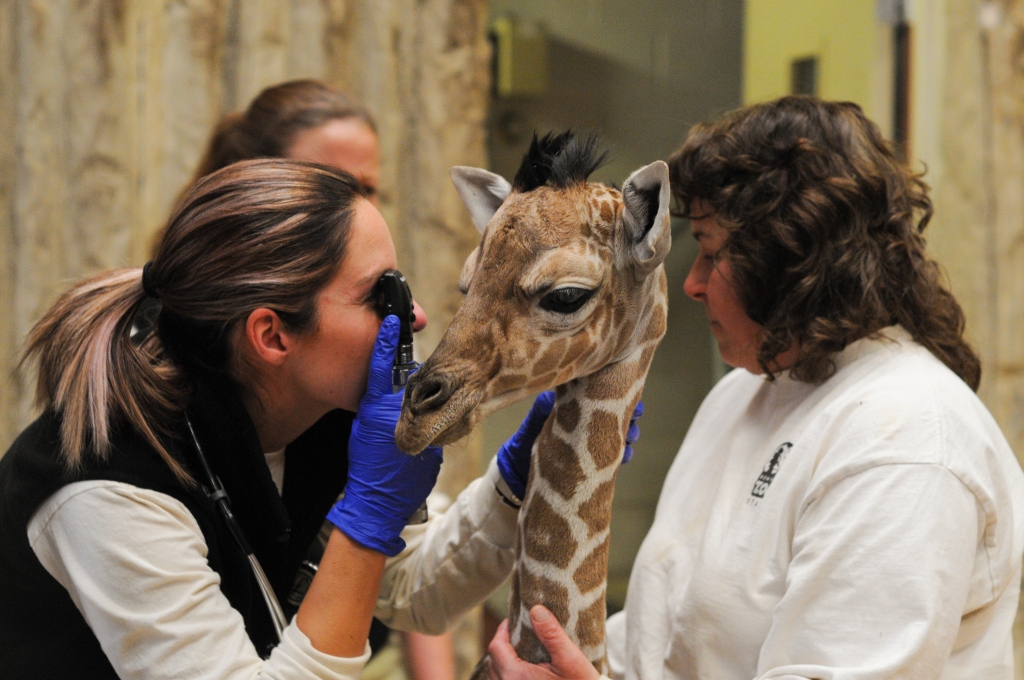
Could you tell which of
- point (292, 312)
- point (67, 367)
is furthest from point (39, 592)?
point (292, 312)

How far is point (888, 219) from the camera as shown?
1364mm

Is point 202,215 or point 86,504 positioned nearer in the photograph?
point 86,504

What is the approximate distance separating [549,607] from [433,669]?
900mm

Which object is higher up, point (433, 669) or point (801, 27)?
point (801, 27)

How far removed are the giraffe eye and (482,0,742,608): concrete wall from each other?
41.6 inches

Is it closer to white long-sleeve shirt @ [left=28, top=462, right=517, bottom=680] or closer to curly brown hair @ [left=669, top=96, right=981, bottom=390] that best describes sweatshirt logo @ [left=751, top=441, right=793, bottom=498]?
curly brown hair @ [left=669, top=96, right=981, bottom=390]

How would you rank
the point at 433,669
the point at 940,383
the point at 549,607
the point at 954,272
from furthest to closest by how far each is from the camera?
1. the point at 954,272
2. the point at 433,669
3. the point at 940,383
4. the point at 549,607

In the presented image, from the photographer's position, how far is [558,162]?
1.12 meters

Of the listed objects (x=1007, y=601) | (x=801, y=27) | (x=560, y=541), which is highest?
(x=801, y=27)

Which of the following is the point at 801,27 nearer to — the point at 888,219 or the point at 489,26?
the point at 489,26

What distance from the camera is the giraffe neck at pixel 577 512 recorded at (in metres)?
1.16

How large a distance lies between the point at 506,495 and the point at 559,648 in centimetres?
35

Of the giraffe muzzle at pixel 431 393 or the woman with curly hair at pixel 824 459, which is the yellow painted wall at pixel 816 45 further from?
the giraffe muzzle at pixel 431 393

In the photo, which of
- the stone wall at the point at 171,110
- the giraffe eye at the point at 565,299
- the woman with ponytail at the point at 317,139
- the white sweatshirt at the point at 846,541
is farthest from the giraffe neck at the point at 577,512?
the stone wall at the point at 171,110
